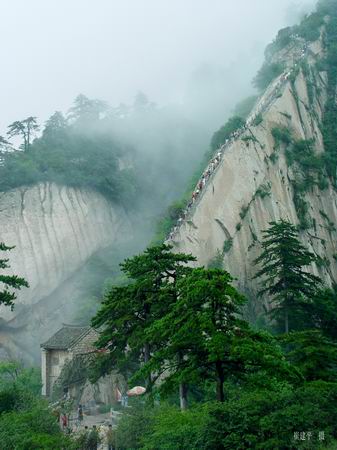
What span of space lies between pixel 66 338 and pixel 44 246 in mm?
14063

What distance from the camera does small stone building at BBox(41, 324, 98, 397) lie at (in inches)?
1425

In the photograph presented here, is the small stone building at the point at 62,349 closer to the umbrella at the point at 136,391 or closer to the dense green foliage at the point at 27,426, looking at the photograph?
the umbrella at the point at 136,391

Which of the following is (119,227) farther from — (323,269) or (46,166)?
(323,269)

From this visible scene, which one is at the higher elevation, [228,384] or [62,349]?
[62,349]

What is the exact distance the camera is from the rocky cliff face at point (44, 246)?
4631cm

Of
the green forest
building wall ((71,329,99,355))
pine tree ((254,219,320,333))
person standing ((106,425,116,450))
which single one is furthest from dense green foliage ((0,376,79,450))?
pine tree ((254,219,320,333))

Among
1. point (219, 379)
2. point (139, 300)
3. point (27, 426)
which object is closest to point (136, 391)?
point (139, 300)

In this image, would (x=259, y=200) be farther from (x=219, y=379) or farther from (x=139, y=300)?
(x=219, y=379)

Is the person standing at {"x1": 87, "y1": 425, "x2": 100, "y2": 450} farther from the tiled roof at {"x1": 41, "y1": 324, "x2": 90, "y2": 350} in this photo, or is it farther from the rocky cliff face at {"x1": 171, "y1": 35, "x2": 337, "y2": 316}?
the rocky cliff face at {"x1": 171, "y1": 35, "x2": 337, "y2": 316}

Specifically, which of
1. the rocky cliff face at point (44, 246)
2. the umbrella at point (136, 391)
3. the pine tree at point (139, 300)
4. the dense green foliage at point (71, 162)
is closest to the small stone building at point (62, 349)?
the rocky cliff face at point (44, 246)

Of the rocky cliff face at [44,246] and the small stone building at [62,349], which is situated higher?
the rocky cliff face at [44,246]

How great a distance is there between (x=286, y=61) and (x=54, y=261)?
31.6m

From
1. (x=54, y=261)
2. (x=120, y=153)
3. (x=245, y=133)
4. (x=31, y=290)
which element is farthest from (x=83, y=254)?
(x=245, y=133)

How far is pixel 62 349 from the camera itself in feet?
121
